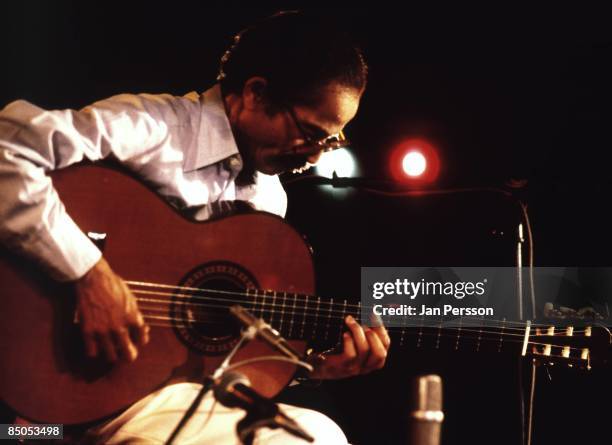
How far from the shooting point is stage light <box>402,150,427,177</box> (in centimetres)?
294

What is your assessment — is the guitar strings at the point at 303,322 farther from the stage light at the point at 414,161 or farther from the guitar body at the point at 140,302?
the stage light at the point at 414,161

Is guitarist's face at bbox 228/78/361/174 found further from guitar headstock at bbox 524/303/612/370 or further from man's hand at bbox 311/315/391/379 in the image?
guitar headstock at bbox 524/303/612/370

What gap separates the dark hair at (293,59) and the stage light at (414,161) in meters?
1.05

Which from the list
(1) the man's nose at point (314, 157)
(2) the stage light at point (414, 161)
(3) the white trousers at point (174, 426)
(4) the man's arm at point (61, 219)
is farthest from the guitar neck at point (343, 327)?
(2) the stage light at point (414, 161)

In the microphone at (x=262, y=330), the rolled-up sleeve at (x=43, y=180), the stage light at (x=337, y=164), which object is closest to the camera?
the microphone at (x=262, y=330)

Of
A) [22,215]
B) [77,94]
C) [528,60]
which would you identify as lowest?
[22,215]

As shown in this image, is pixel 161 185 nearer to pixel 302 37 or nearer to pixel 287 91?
pixel 287 91

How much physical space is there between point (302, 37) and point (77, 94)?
1012 millimetres

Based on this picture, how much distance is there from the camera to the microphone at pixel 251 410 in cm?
111

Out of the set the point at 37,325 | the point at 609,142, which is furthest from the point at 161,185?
the point at 609,142

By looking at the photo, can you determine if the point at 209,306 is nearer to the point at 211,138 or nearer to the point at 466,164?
the point at 211,138

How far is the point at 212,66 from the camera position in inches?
100

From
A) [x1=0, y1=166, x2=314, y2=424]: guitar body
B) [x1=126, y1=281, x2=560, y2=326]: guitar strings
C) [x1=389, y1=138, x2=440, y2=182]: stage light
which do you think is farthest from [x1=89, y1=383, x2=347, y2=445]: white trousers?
[x1=389, y1=138, x2=440, y2=182]: stage light

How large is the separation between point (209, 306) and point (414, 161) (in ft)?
5.64
